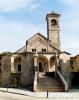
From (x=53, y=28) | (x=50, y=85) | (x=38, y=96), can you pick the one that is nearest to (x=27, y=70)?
(x=50, y=85)

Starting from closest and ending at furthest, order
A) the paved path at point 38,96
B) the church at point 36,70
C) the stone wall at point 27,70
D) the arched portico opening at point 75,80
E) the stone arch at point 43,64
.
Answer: the paved path at point 38,96
the church at point 36,70
the stone wall at point 27,70
the arched portico opening at point 75,80
the stone arch at point 43,64

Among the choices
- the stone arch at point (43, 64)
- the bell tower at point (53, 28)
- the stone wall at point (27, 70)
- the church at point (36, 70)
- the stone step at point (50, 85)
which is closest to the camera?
the stone step at point (50, 85)

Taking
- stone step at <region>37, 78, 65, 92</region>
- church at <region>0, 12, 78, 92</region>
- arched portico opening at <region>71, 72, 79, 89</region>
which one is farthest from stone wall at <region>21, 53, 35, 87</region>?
arched portico opening at <region>71, 72, 79, 89</region>

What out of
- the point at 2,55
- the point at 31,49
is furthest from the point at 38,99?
the point at 31,49

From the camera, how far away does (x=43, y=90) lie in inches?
1911

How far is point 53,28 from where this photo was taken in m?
72.8

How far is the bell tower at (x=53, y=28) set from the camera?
71.8m

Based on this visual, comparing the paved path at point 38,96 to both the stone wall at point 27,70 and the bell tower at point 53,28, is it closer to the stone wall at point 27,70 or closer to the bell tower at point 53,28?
the stone wall at point 27,70

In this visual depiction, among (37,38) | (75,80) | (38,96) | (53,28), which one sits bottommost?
(38,96)

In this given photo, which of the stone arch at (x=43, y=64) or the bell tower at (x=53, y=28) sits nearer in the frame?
the stone arch at (x=43, y=64)

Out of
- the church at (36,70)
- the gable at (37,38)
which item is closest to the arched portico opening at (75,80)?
the church at (36,70)

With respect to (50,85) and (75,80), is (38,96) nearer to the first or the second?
(50,85)

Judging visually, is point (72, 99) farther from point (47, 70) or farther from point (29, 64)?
point (47, 70)

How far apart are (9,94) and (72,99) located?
804cm
